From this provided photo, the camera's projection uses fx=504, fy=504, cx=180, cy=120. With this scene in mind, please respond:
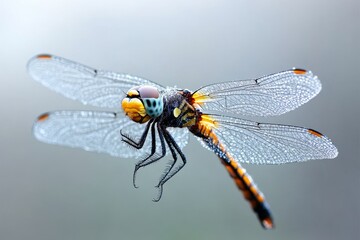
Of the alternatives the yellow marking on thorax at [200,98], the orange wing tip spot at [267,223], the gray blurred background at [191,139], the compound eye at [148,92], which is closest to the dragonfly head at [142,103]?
the compound eye at [148,92]

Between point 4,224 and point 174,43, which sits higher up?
point 174,43

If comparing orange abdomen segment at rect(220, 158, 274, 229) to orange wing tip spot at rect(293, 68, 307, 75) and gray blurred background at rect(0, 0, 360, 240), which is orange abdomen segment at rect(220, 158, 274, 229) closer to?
orange wing tip spot at rect(293, 68, 307, 75)

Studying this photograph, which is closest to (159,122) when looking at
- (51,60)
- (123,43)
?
(51,60)

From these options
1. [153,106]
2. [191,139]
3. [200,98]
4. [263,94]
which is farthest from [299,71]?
[191,139]

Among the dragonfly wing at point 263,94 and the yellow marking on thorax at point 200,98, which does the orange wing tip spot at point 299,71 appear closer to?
the dragonfly wing at point 263,94

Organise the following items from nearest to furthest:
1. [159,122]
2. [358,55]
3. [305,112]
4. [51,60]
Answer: [159,122] < [51,60] < [305,112] < [358,55]

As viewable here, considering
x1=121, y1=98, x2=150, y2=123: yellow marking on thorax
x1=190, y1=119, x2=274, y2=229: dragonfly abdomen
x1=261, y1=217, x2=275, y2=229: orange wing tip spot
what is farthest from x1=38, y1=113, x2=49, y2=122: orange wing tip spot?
x1=261, y1=217, x2=275, y2=229: orange wing tip spot

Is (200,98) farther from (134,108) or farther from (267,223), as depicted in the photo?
(267,223)

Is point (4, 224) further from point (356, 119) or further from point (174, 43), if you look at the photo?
point (356, 119)
